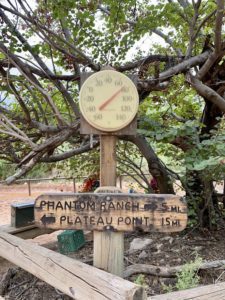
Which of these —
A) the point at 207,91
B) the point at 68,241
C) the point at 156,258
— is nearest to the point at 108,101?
the point at 207,91

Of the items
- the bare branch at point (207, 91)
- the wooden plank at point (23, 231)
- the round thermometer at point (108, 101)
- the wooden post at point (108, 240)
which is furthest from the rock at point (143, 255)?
the round thermometer at point (108, 101)

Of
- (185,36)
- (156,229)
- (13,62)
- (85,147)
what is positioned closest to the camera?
(156,229)

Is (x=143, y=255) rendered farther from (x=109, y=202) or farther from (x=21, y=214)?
(x=109, y=202)

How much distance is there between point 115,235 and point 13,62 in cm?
210

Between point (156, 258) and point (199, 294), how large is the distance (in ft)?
5.59

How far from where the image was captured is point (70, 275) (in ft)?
7.03

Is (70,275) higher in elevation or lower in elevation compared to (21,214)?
lower

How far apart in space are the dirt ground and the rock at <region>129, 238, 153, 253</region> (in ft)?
0.16

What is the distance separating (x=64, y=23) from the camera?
3.49 meters

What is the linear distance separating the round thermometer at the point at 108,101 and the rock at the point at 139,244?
2255 mm

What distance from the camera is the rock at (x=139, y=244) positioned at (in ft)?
13.1

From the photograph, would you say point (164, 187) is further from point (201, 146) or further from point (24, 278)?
point (24, 278)

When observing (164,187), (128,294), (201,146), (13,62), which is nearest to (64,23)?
(13,62)

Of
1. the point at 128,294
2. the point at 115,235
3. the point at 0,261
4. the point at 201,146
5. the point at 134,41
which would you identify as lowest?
the point at 0,261
